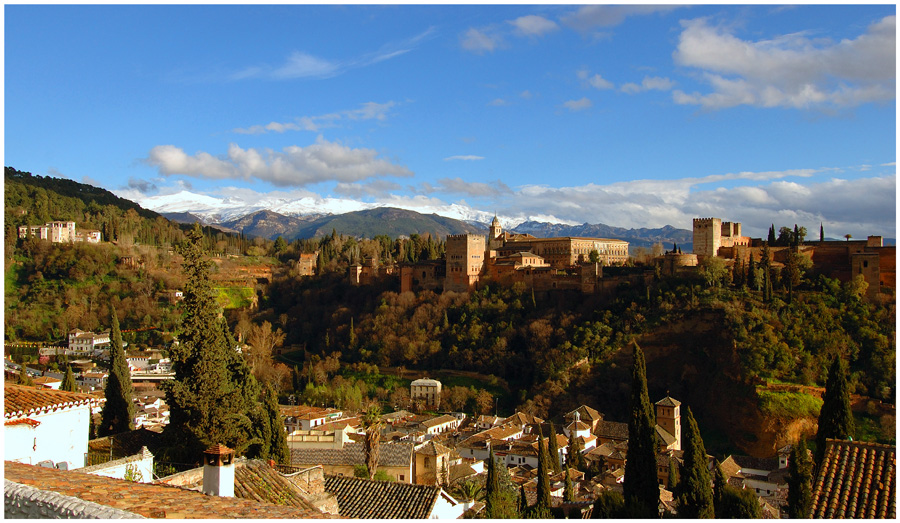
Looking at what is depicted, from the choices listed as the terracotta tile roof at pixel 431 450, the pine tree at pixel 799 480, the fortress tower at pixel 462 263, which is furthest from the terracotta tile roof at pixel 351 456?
the fortress tower at pixel 462 263

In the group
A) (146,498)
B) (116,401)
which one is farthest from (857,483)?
(116,401)

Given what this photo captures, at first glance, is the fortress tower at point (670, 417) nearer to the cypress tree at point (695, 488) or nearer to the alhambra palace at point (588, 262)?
the alhambra palace at point (588, 262)

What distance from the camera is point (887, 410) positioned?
31703 millimetres

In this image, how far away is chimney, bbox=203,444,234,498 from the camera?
773cm

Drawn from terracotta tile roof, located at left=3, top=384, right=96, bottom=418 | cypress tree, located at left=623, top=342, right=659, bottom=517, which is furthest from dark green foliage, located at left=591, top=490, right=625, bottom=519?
terracotta tile roof, located at left=3, top=384, right=96, bottom=418

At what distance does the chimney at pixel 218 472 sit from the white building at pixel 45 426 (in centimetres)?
279

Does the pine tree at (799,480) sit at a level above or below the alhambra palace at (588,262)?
below

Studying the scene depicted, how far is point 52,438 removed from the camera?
961 centimetres

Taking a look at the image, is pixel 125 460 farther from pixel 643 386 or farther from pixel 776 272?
pixel 776 272

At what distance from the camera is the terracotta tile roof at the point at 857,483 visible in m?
7.59

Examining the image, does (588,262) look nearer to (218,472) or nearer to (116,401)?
(116,401)

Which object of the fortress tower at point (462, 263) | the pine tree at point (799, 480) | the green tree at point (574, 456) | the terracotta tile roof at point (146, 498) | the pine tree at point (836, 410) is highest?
the fortress tower at point (462, 263)

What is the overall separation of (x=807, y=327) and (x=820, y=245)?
707cm

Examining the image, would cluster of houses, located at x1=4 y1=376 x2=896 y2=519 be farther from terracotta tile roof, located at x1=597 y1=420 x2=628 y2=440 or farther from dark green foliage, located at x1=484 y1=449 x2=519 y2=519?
terracotta tile roof, located at x1=597 y1=420 x2=628 y2=440
